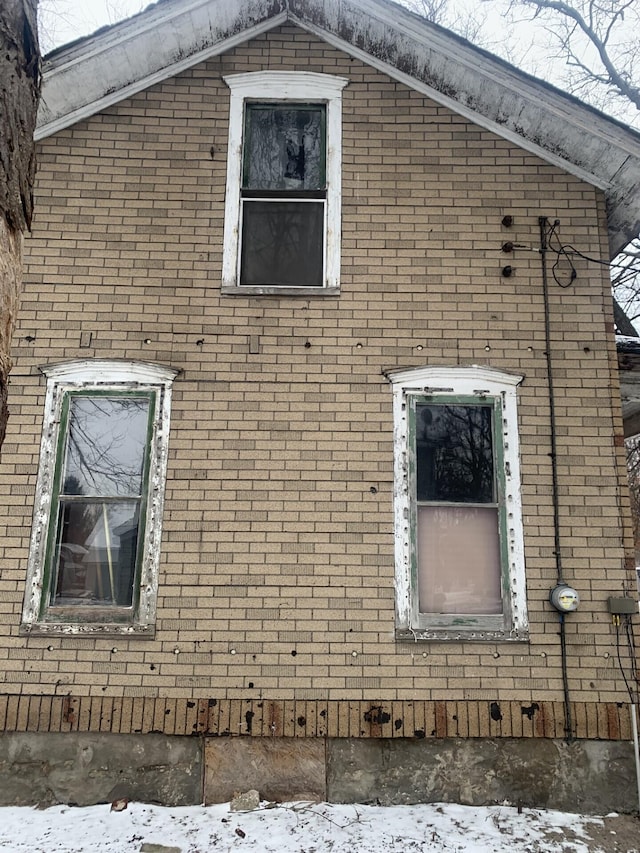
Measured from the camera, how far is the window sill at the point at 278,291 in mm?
5512

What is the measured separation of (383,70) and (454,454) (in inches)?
137

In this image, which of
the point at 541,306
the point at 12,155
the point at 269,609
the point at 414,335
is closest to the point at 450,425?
the point at 414,335

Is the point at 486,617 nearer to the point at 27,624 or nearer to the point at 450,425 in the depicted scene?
the point at 450,425

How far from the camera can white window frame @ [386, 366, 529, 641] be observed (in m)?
4.95

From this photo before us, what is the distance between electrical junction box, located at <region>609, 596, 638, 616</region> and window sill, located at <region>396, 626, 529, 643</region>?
26.1 inches

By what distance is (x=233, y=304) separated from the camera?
5.51 metres

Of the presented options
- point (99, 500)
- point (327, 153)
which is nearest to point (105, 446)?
point (99, 500)

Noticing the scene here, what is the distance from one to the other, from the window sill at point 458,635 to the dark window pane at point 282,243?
2.87m

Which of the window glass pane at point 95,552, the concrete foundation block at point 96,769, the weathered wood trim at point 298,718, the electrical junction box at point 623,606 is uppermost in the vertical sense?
the window glass pane at point 95,552

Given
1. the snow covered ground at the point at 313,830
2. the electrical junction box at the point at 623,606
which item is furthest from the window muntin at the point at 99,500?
the electrical junction box at the point at 623,606

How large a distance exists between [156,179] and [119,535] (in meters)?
3.01

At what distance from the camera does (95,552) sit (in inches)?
203

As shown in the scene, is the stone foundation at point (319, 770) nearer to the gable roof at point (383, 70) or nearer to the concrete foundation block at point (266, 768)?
the concrete foundation block at point (266, 768)

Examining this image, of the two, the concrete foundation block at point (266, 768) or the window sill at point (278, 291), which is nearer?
the concrete foundation block at point (266, 768)
